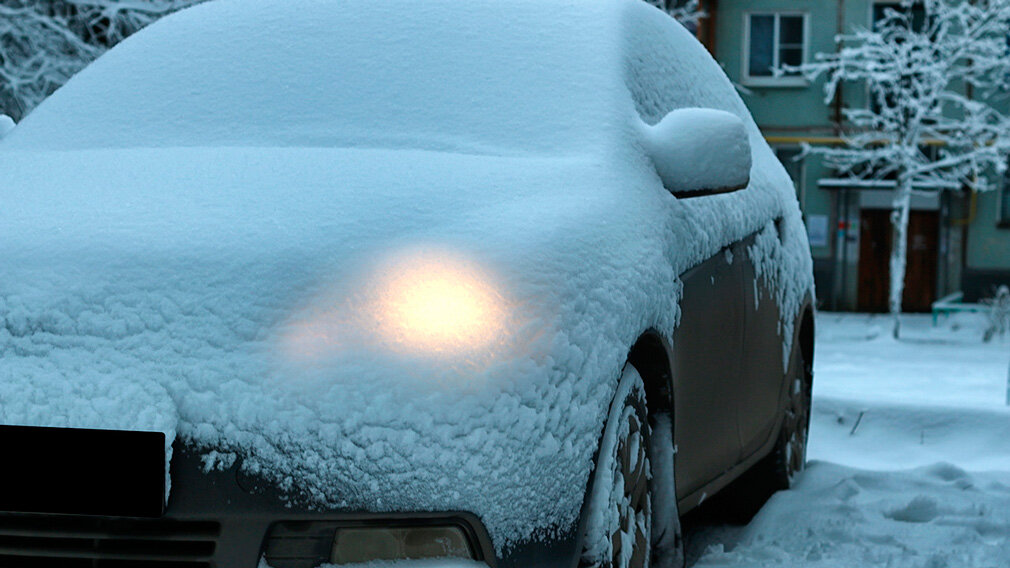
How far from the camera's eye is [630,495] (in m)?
2.32

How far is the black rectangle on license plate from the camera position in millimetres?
1782

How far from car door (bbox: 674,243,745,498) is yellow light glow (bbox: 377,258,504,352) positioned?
2.50 feet

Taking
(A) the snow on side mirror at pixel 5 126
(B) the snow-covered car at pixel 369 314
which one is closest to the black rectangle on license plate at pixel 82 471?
(B) the snow-covered car at pixel 369 314

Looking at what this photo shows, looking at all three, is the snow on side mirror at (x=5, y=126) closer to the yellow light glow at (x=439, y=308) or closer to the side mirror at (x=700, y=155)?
the side mirror at (x=700, y=155)

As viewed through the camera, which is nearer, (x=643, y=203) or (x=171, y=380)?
(x=171, y=380)

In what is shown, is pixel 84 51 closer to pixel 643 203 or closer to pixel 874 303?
pixel 643 203

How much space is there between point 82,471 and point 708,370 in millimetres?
1526

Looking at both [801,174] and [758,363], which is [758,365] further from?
[801,174]

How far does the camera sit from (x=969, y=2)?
24719 mm

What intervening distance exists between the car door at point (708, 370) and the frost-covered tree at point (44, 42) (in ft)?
31.1

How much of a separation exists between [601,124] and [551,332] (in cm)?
86

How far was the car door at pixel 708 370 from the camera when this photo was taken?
8.84ft

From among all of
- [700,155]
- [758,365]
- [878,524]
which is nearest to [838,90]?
[878,524]

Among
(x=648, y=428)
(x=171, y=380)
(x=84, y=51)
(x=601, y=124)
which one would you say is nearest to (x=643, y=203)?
(x=601, y=124)
